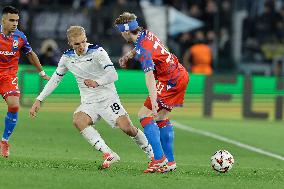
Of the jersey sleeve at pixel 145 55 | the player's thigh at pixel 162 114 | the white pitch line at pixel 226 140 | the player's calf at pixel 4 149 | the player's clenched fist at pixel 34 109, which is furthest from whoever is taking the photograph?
the white pitch line at pixel 226 140

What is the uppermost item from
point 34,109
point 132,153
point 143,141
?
point 34,109

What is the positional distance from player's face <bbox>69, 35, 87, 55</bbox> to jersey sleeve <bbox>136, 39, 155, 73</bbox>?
0.67 m

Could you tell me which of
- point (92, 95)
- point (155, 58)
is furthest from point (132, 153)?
point (155, 58)

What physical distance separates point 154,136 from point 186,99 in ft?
44.3

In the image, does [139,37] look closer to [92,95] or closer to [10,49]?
[92,95]

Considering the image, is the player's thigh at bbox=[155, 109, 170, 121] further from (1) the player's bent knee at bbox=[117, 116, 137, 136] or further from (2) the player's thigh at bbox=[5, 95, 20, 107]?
(2) the player's thigh at bbox=[5, 95, 20, 107]

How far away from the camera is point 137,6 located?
27.4 meters

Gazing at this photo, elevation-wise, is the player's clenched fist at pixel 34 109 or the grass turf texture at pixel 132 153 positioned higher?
the player's clenched fist at pixel 34 109

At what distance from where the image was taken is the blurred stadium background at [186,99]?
12096mm

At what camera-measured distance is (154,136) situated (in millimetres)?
12289

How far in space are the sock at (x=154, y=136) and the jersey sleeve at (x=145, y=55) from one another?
2.64 feet

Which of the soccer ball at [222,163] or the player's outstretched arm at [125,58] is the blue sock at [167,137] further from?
the player's outstretched arm at [125,58]

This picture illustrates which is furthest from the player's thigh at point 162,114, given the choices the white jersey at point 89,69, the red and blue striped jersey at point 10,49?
the red and blue striped jersey at point 10,49

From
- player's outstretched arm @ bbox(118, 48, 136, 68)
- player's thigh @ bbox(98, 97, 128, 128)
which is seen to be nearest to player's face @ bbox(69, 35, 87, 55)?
player's outstretched arm @ bbox(118, 48, 136, 68)
